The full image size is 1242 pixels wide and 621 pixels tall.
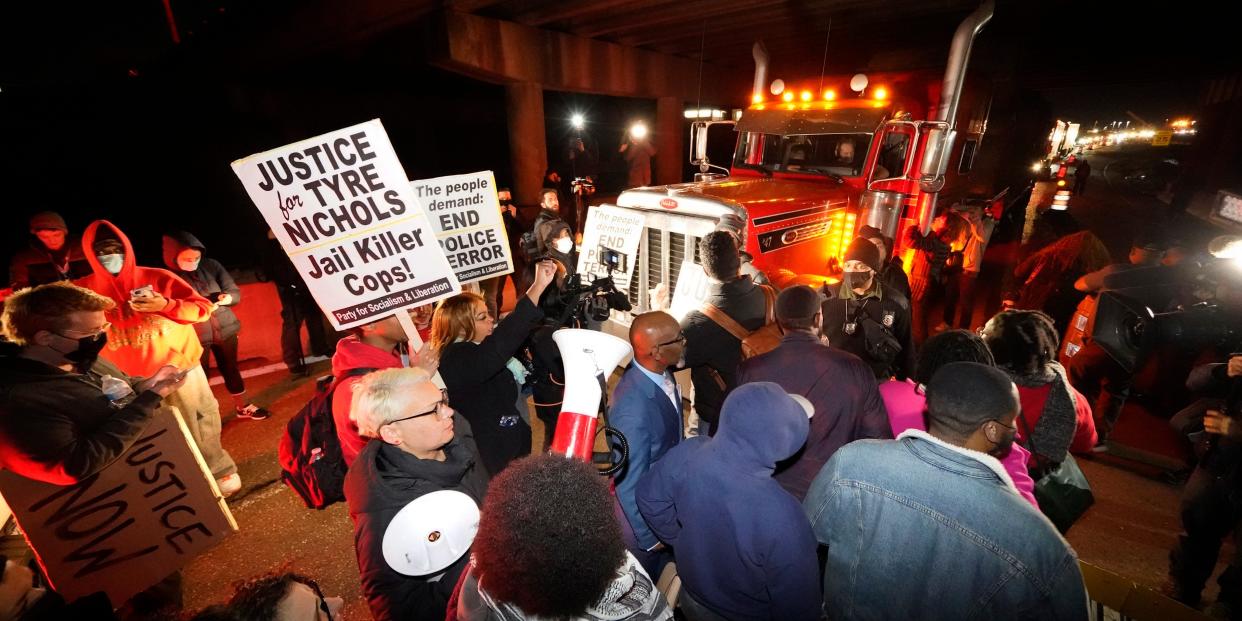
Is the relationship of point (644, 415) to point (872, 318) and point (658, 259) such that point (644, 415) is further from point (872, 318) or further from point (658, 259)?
point (658, 259)

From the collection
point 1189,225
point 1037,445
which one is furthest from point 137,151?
point 1189,225

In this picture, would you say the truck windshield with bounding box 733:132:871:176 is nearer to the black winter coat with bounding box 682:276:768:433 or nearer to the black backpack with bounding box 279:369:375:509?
the black winter coat with bounding box 682:276:768:433

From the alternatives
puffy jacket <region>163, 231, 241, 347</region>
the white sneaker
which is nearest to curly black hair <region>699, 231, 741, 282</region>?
the white sneaker

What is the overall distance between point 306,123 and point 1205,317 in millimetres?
21189

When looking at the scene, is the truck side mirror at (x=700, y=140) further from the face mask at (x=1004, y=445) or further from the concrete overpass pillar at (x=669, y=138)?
the concrete overpass pillar at (x=669, y=138)

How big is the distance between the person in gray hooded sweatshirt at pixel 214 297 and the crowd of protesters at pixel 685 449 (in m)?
0.63

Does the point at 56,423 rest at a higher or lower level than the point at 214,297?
higher

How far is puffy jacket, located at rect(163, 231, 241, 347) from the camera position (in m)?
5.12

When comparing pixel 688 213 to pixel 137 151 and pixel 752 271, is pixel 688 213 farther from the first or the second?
pixel 137 151

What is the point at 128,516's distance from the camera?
290cm

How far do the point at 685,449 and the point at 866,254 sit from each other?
3.33 meters

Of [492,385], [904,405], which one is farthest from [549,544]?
[904,405]

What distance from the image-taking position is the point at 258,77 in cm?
1554

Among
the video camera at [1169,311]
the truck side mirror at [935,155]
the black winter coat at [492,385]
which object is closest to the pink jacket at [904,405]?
the black winter coat at [492,385]
